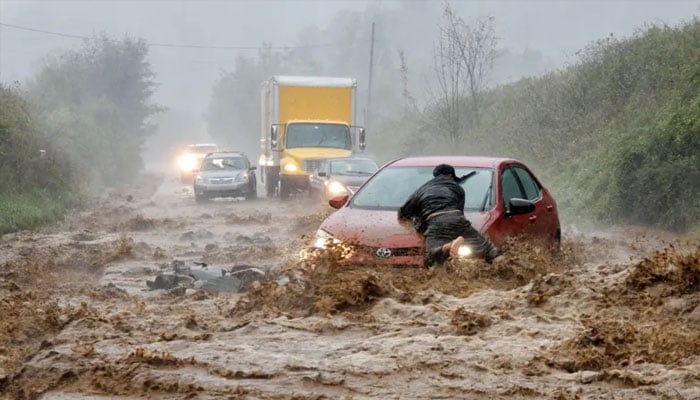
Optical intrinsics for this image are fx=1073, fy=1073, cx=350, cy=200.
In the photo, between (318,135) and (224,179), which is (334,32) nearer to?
(224,179)

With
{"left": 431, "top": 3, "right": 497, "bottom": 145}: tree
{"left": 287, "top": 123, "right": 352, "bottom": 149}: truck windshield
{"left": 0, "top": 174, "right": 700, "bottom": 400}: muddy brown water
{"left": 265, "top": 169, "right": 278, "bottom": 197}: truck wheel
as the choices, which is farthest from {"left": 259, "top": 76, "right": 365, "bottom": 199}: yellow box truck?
{"left": 0, "top": 174, "right": 700, "bottom": 400}: muddy brown water

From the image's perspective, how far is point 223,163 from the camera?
33750 millimetres

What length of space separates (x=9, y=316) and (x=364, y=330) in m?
3.20

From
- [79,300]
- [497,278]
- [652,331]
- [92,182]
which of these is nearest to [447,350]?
[652,331]

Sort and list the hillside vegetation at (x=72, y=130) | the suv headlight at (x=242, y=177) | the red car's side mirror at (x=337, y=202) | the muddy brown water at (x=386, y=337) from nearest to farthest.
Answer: the muddy brown water at (x=386, y=337) → the red car's side mirror at (x=337, y=202) → the hillside vegetation at (x=72, y=130) → the suv headlight at (x=242, y=177)

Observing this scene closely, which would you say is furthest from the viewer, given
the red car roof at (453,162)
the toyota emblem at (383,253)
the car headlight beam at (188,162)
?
the car headlight beam at (188,162)

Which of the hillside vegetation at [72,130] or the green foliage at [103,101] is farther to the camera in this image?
the green foliage at [103,101]

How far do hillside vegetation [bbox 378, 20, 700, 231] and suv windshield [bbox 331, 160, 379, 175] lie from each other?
4.45 m

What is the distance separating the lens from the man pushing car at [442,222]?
9.25m

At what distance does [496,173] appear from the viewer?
1095 cm

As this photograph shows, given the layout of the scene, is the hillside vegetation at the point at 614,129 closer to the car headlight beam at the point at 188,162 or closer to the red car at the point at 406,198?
the red car at the point at 406,198

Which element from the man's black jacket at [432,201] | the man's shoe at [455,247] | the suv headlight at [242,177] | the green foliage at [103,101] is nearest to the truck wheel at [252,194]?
the suv headlight at [242,177]

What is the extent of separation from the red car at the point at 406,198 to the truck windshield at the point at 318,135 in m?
18.4

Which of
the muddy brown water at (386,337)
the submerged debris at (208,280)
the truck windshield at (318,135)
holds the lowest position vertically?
the submerged debris at (208,280)
